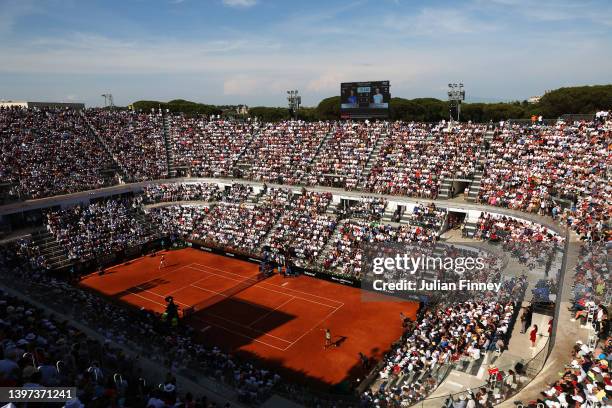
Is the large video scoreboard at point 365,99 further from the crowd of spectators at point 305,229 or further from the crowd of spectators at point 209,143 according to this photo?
the crowd of spectators at point 305,229

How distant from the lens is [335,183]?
4672 cm

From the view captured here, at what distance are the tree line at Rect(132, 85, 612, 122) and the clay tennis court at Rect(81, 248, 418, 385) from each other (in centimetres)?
4820

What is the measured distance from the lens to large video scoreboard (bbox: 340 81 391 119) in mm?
52312

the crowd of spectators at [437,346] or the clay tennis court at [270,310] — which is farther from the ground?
the crowd of spectators at [437,346]

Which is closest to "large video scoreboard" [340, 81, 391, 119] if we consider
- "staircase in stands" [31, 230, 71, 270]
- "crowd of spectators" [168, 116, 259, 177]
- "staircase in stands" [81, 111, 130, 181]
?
"crowd of spectators" [168, 116, 259, 177]

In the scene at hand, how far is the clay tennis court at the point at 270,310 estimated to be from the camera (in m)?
24.5

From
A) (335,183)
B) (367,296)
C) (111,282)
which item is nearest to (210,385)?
(367,296)

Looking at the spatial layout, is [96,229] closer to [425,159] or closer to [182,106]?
[425,159]

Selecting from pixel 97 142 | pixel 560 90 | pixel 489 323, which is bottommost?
pixel 489 323

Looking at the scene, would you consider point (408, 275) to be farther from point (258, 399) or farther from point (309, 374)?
point (258, 399)

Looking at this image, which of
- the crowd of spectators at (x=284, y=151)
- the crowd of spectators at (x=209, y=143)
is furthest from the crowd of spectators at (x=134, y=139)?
the crowd of spectators at (x=284, y=151)

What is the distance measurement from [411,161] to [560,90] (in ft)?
142

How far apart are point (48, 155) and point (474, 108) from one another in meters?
74.2

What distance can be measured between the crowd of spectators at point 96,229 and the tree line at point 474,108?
3905 cm
